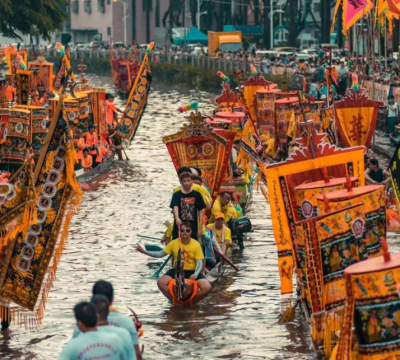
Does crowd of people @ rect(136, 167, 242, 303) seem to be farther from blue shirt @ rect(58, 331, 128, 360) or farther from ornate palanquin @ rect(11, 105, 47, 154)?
ornate palanquin @ rect(11, 105, 47, 154)

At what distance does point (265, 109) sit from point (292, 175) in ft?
58.0

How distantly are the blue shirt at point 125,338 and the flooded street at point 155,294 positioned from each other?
5001 millimetres

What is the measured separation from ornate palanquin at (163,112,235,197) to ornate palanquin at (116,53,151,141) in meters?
11.9

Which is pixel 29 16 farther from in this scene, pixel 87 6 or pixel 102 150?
pixel 87 6

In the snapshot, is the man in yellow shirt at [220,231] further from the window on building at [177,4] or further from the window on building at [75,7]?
the window on building at [75,7]

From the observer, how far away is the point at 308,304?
12.4 metres

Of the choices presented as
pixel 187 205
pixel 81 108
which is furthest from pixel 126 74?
pixel 187 205

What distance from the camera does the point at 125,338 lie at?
834 cm

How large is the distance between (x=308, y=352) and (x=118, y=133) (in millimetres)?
18380

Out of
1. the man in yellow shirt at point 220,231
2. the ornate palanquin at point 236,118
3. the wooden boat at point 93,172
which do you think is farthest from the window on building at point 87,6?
the man in yellow shirt at point 220,231

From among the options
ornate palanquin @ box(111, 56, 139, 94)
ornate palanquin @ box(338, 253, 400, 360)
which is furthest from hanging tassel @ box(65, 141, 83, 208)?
ornate palanquin @ box(111, 56, 139, 94)

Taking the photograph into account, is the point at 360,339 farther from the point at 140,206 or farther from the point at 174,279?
the point at 140,206

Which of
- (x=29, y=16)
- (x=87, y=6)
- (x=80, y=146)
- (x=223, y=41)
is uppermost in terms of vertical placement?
(x=87, y=6)

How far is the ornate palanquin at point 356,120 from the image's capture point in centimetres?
2416
